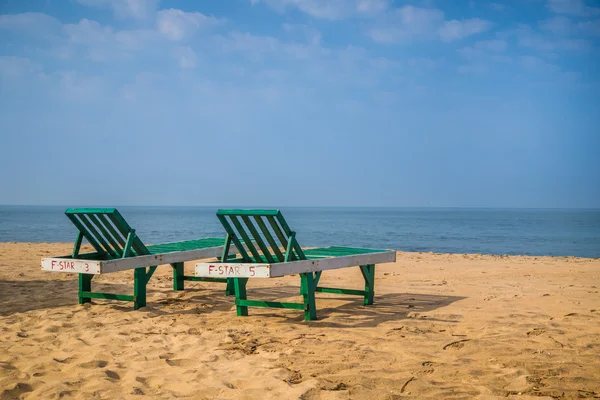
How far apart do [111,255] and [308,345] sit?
10.6 ft

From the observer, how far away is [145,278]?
682 cm

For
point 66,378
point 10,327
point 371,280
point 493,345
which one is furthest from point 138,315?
point 493,345

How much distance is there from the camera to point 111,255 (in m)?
6.93

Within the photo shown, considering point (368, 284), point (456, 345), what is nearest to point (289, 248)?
point (368, 284)

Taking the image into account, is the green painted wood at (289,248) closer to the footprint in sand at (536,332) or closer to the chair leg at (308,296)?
the chair leg at (308,296)

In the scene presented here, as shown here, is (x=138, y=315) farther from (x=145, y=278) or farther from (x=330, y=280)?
(x=330, y=280)

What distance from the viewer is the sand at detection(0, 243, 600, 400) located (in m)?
3.77

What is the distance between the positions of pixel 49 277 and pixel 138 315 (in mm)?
3849

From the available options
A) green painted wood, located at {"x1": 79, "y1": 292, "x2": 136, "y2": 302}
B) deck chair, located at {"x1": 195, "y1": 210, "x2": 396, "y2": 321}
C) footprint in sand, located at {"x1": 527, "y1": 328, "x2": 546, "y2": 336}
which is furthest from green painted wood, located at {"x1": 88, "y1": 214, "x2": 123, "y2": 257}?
footprint in sand, located at {"x1": 527, "y1": 328, "x2": 546, "y2": 336}

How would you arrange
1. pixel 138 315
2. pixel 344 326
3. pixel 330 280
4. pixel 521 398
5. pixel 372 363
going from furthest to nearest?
pixel 330 280
pixel 138 315
pixel 344 326
pixel 372 363
pixel 521 398

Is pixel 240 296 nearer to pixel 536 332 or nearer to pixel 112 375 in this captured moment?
pixel 112 375

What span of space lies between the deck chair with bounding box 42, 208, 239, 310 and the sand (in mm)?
250

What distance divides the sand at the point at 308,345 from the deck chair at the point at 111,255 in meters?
0.25

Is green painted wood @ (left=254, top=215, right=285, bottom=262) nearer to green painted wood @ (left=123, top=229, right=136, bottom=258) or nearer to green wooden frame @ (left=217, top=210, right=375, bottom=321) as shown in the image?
green wooden frame @ (left=217, top=210, right=375, bottom=321)
